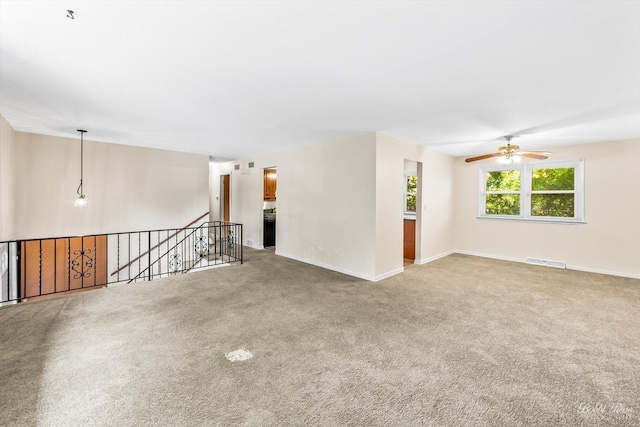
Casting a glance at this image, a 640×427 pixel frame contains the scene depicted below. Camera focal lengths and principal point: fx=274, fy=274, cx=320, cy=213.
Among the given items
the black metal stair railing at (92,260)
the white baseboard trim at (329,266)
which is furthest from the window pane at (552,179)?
the black metal stair railing at (92,260)

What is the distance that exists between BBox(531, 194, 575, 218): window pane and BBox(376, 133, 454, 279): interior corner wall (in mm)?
1705

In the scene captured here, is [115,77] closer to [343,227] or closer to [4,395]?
[4,395]

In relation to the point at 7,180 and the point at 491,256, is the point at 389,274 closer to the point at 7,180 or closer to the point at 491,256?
the point at 491,256

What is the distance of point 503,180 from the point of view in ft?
21.2

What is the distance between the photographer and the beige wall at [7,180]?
4036 millimetres

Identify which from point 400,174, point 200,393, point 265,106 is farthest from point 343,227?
point 200,393

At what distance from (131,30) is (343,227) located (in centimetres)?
395

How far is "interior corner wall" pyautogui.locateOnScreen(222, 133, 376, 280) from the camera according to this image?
4711 mm

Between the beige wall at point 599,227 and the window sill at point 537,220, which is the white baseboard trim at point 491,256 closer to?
the beige wall at point 599,227

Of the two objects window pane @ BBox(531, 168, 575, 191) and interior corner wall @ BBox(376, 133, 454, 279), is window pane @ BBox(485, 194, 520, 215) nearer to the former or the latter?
window pane @ BBox(531, 168, 575, 191)

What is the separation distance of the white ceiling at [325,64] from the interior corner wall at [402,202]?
31.7 inches

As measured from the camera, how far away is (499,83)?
266 cm

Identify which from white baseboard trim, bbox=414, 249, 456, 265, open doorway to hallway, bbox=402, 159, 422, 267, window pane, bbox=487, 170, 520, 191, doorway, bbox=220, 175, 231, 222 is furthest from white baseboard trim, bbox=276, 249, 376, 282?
window pane, bbox=487, 170, 520, 191

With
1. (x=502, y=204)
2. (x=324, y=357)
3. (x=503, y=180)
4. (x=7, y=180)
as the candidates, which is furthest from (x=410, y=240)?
(x=7, y=180)
